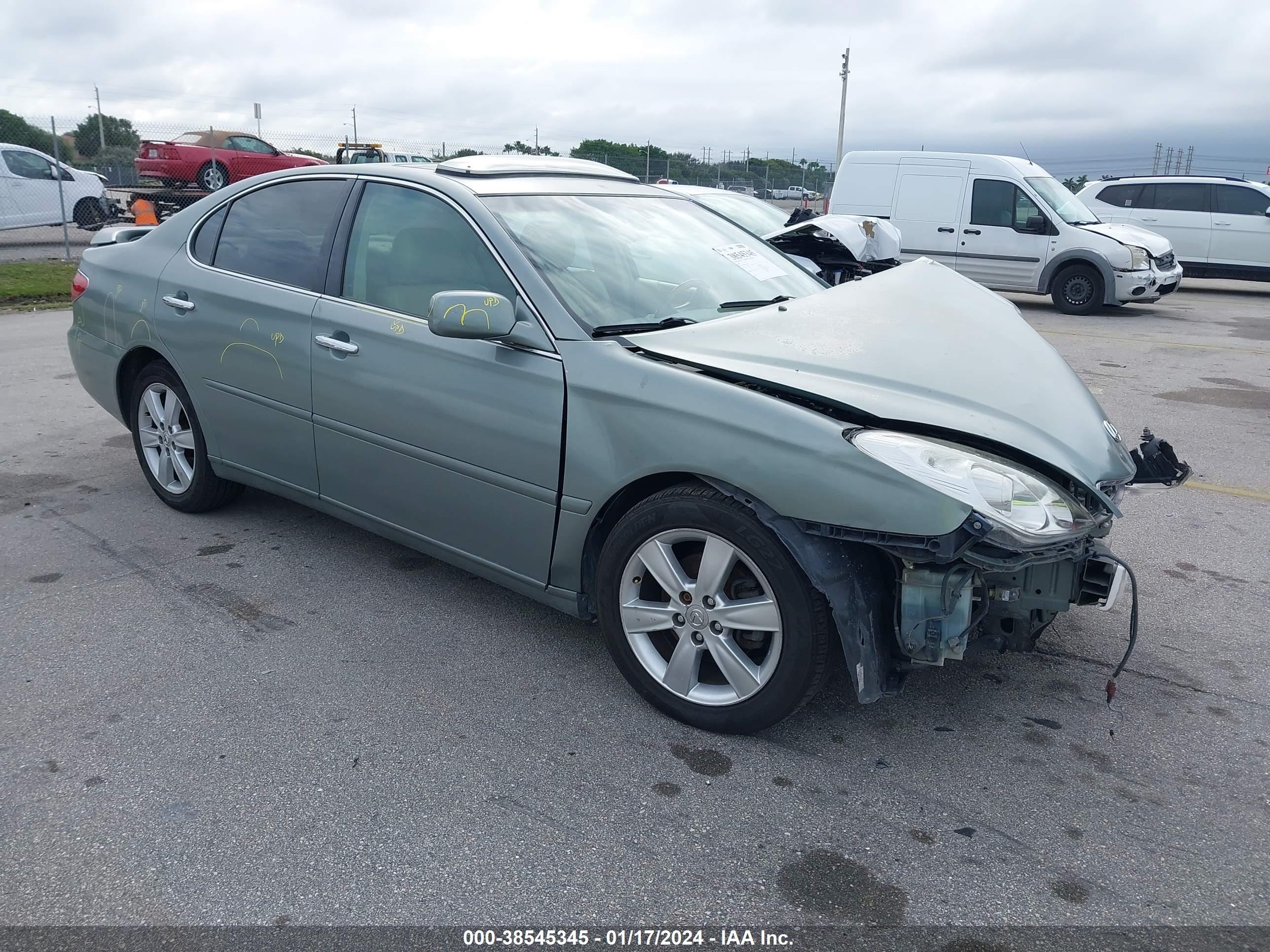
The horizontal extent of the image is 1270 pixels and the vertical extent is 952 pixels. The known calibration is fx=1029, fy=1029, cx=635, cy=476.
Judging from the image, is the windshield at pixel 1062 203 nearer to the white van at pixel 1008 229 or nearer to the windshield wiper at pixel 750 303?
the white van at pixel 1008 229

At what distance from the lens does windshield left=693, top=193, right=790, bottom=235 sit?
9.79 metres

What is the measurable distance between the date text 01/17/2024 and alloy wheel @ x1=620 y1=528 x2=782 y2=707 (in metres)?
0.82

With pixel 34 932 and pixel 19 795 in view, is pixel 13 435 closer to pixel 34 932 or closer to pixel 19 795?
pixel 19 795

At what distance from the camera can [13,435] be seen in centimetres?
638

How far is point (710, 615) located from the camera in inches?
121

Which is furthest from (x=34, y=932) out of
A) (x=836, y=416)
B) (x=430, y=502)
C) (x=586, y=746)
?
(x=836, y=416)

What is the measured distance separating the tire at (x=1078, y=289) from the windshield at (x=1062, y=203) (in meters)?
0.68

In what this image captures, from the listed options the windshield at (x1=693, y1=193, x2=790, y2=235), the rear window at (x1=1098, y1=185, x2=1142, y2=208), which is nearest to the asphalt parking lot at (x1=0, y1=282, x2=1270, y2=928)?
the windshield at (x1=693, y1=193, x2=790, y2=235)

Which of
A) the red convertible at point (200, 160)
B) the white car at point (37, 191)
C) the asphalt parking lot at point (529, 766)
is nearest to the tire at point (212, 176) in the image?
the red convertible at point (200, 160)

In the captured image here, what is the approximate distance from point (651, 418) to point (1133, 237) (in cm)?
1330

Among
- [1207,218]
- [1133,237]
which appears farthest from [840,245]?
[1207,218]

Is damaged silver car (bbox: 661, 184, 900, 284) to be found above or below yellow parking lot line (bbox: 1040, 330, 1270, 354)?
above

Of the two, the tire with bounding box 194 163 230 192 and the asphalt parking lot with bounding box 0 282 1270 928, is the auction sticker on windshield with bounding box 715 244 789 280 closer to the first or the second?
the asphalt parking lot with bounding box 0 282 1270 928

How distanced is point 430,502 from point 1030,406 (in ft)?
6.77
